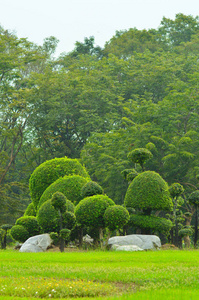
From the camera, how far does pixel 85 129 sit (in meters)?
32.2

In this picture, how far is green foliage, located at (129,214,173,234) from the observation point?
1491 cm

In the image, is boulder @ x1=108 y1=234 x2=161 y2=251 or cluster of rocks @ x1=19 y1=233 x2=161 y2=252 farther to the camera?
boulder @ x1=108 y1=234 x2=161 y2=251

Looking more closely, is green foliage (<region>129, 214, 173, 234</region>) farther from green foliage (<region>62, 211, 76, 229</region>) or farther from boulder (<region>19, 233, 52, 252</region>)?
boulder (<region>19, 233, 52, 252</region>)

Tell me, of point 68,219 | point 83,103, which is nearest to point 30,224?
point 68,219

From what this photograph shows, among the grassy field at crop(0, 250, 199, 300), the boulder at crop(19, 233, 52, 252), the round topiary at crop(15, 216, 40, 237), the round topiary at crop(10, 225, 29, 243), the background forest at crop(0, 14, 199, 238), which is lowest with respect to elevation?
the grassy field at crop(0, 250, 199, 300)

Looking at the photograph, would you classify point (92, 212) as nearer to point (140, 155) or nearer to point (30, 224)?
point (140, 155)

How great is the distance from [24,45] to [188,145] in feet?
60.3

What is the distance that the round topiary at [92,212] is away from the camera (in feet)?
45.8

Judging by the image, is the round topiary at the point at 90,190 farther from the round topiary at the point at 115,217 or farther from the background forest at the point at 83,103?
the background forest at the point at 83,103

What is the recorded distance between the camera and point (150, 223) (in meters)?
15.0

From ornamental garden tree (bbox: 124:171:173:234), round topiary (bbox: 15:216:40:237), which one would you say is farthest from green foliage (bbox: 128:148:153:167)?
round topiary (bbox: 15:216:40:237)

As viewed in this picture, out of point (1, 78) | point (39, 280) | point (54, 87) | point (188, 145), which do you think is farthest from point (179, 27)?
point (39, 280)

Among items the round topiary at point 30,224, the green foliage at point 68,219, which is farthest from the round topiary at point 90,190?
the round topiary at point 30,224

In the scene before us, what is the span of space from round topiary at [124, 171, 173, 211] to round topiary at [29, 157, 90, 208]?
3.39 meters
